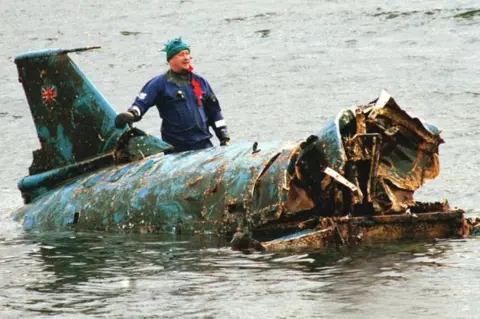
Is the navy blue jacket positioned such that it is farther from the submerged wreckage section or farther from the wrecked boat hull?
the wrecked boat hull

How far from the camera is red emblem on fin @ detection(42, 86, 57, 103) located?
49.5 ft

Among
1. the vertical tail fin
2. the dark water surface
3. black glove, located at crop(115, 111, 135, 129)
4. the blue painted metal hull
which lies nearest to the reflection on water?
the dark water surface

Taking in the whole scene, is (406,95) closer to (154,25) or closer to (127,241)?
(154,25)

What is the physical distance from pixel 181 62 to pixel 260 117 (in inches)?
352

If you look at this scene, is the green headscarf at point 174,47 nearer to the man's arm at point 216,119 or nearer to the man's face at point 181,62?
the man's face at point 181,62

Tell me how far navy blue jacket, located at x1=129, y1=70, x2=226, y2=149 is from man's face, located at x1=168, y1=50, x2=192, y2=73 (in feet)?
0.27

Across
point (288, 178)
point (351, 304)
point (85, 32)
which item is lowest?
point (351, 304)

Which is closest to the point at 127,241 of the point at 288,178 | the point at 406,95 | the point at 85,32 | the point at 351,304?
the point at 288,178

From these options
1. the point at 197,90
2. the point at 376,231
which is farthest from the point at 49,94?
the point at 376,231

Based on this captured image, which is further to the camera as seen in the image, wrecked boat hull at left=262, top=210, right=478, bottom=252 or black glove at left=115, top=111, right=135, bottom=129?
black glove at left=115, top=111, right=135, bottom=129

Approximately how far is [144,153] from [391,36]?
48.1 feet

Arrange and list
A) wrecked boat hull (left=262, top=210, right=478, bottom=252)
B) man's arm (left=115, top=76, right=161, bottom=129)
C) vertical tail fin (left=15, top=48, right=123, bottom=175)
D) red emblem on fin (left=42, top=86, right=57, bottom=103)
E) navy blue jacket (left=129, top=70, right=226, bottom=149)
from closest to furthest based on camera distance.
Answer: wrecked boat hull (left=262, top=210, right=478, bottom=252) < man's arm (left=115, top=76, right=161, bottom=129) < navy blue jacket (left=129, top=70, right=226, bottom=149) < vertical tail fin (left=15, top=48, right=123, bottom=175) < red emblem on fin (left=42, top=86, right=57, bottom=103)

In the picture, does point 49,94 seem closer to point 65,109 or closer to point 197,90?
point 65,109

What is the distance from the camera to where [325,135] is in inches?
482
